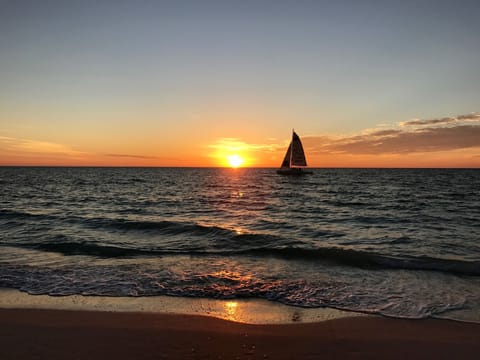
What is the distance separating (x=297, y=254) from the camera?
1243cm

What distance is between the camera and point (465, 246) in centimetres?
1345

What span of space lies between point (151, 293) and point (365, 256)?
766cm

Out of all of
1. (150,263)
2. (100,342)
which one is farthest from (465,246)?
(100,342)

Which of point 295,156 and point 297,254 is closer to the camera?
point 297,254

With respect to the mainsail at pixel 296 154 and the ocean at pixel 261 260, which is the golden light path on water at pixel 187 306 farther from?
the mainsail at pixel 296 154

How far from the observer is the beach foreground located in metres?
5.15

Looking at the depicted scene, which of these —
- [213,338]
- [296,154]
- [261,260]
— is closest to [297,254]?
[261,260]

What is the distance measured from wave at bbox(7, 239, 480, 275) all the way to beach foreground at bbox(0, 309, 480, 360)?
4705 millimetres

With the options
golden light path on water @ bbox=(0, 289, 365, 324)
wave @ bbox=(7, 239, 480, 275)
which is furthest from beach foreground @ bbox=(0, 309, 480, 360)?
wave @ bbox=(7, 239, 480, 275)

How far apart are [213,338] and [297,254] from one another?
727 centimetres

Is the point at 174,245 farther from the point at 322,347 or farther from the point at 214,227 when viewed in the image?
the point at 322,347

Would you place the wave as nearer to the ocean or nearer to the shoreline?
the ocean

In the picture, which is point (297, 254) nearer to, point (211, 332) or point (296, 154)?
point (211, 332)

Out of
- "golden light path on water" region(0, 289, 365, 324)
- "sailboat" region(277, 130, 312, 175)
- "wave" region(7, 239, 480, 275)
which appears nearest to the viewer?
"golden light path on water" region(0, 289, 365, 324)
